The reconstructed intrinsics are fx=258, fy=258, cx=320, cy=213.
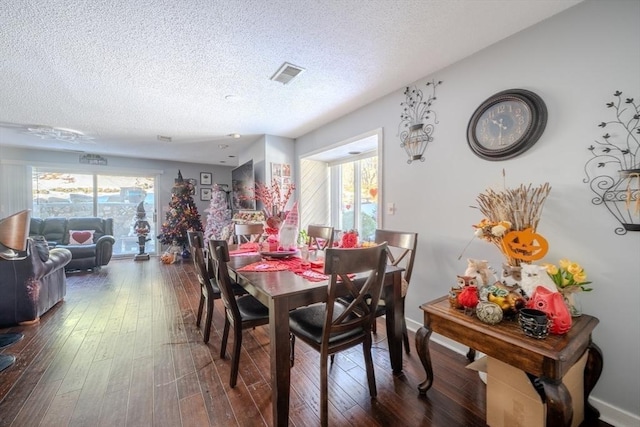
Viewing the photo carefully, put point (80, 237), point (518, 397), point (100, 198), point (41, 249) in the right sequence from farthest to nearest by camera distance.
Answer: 1. point (100, 198)
2. point (80, 237)
3. point (41, 249)
4. point (518, 397)

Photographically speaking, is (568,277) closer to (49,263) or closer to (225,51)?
(225,51)

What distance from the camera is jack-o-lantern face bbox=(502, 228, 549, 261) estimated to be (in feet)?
4.75

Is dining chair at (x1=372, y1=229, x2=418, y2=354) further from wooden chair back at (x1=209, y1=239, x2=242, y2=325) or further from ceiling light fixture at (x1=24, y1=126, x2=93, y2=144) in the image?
ceiling light fixture at (x1=24, y1=126, x2=93, y2=144)

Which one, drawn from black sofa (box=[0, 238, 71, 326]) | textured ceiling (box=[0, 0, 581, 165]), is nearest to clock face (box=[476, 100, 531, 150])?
textured ceiling (box=[0, 0, 581, 165])

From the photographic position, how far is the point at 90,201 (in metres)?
5.87

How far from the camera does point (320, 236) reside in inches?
110

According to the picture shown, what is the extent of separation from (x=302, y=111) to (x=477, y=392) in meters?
3.15

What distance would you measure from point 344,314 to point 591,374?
4.55 feet

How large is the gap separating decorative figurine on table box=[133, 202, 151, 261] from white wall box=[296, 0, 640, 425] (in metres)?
6.15

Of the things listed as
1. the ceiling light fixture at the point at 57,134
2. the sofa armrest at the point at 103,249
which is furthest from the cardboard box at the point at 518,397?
the sofa armrest at the point at 103,249

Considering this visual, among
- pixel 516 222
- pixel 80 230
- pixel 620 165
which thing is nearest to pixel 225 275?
pixel 516 222

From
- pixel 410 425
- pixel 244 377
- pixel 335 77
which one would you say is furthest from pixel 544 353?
pixel 335 77

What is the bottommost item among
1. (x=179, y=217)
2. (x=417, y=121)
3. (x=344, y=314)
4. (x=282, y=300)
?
(x=344, y=314)

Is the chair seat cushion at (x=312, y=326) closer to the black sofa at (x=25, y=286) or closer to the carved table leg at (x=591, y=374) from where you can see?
the carved table leg at (x=591, y=374)
